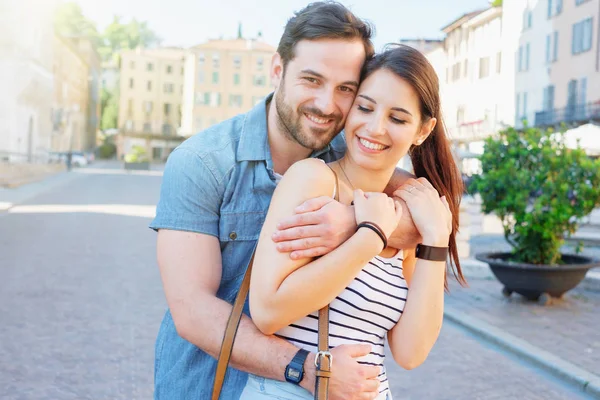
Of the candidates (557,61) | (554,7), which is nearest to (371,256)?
(557,61)

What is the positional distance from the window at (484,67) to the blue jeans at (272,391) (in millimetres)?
59141

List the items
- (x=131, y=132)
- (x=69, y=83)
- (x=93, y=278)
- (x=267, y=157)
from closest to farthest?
(x=267, y=157), (x=93, y=278), (x=69, y=83), (x=131, y=132)

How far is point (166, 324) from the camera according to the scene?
253 cm

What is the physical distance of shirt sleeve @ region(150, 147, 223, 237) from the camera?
227cm

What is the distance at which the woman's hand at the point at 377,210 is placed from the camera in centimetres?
216

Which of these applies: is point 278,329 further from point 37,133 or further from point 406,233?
point 37,133

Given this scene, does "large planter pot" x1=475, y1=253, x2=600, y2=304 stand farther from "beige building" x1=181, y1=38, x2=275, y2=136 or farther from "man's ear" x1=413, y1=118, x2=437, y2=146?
"beige building" x1=181, y1=38, x2=275, y2=136

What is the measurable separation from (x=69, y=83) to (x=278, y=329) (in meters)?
74.7

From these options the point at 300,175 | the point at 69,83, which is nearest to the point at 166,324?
the point at 300,175

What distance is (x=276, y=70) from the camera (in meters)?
2.61

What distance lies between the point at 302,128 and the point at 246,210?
306 mm

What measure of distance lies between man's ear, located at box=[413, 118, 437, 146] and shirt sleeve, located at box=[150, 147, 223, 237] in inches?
23.8

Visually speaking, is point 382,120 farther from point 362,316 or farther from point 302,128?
point 362,316

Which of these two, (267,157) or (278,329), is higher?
(267,157)
